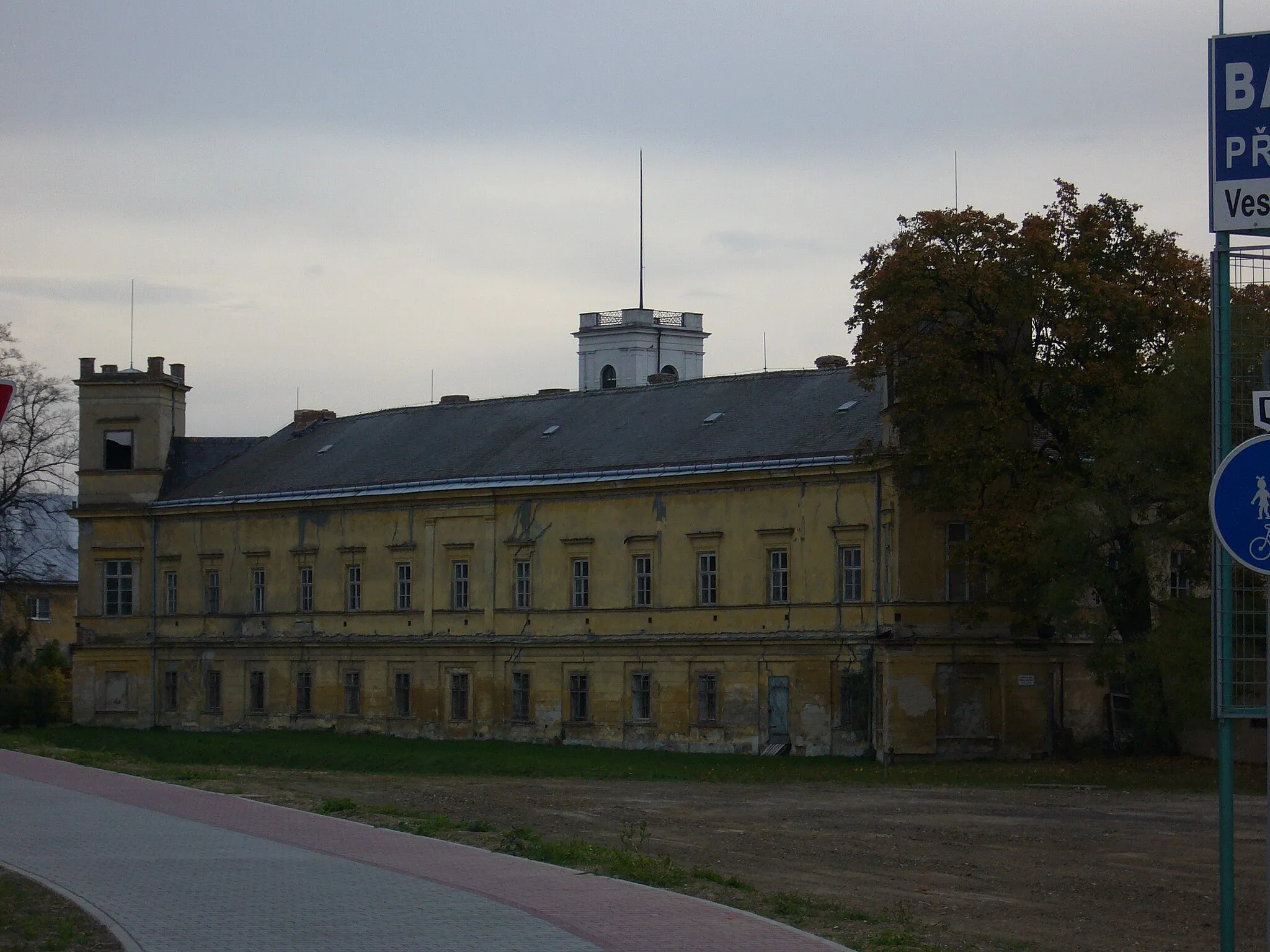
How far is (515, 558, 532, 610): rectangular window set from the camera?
51031 millimetres

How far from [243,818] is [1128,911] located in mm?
11159

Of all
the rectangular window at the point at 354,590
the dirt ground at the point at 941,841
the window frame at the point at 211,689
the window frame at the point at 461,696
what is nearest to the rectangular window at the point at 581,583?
the window frame at the point at 461,696

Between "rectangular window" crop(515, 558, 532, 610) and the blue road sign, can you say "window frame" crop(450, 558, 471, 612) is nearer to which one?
"rectangular window" crop(515, 558, 532, 610)

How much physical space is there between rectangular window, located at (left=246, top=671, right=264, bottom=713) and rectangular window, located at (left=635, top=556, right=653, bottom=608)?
51.8ft

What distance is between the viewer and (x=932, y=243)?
129ft

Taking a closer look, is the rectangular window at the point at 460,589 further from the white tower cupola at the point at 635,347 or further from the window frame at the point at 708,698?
the white tower cupola at the point at 635,347

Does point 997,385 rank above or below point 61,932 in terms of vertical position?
above

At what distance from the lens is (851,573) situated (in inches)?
1729

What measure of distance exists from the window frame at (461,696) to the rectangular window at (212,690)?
10.7 m

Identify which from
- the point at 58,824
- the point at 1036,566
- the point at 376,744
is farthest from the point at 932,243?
the point at 58,824

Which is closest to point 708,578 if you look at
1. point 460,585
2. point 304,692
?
point 460,585

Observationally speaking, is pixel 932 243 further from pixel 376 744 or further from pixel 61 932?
pixel 61 932

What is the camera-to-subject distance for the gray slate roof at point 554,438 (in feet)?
155

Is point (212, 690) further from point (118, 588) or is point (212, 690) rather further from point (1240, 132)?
point (1240, 132)
